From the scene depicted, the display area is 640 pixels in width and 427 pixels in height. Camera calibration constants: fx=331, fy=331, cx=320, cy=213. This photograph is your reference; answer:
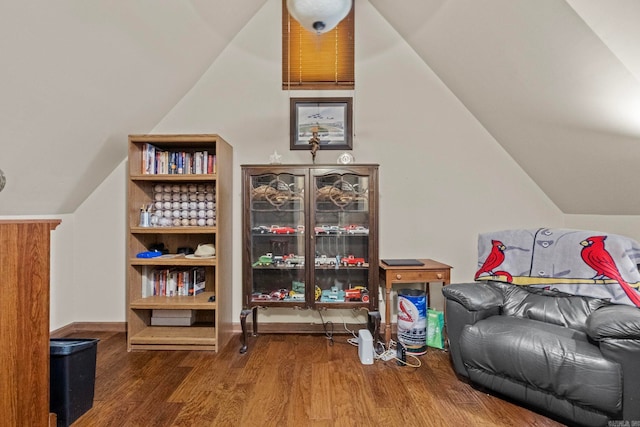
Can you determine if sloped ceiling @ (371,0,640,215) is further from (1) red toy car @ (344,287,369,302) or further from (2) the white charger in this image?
(2) the white charger

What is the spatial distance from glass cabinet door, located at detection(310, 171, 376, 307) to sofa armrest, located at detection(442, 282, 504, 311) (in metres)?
0.76

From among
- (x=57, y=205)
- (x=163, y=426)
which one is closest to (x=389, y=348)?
(x=163, y=426)

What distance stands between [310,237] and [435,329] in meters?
1.30

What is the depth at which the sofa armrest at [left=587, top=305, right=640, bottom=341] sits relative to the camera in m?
1.58

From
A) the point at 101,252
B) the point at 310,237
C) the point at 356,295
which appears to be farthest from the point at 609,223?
the point at 101,252

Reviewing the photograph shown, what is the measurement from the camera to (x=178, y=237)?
311 centimetres

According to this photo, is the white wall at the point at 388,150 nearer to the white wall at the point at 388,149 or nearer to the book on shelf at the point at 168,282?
the white wall at the point at 388,149

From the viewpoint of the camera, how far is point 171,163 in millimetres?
2861

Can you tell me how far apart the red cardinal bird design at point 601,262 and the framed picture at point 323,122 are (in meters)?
1.96

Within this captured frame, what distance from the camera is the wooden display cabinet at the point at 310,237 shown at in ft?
9.23

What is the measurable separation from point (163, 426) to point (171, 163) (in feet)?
6.44

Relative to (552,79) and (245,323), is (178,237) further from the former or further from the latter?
(552,79)

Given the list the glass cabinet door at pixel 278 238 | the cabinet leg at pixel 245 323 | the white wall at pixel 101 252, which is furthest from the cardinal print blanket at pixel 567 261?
the white wall at pixel 101 252

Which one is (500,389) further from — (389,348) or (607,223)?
(607,223)
